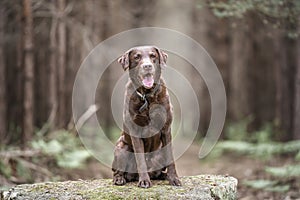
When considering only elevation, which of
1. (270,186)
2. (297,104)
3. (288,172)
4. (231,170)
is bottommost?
(231,170)

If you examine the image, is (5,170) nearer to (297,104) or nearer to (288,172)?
(288,172)

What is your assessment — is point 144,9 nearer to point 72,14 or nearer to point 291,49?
point 72,14

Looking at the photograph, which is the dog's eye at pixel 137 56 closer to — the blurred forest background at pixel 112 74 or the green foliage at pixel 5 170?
the blurred forest background at pixel 112 74

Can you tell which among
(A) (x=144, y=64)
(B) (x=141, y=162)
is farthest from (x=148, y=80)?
(B) (x=141, y=162)

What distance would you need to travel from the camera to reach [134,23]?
52.0 ft

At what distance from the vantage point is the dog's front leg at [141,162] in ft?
17.1

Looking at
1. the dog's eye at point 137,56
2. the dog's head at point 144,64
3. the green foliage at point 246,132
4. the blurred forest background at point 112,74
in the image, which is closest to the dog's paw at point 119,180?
the dog's head at point 144,64

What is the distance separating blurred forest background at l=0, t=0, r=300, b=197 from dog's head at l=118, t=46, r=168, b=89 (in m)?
3.11

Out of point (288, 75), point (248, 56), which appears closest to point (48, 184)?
point (288, 75)

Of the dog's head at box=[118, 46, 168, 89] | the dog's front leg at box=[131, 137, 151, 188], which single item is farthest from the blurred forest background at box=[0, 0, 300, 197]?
the dog's front leg at box=[131, 137, 151, 188]

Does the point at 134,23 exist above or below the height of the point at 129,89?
above

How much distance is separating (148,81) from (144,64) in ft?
0.59

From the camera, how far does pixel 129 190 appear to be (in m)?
5.21

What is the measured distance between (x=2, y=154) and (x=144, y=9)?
29.4ft
